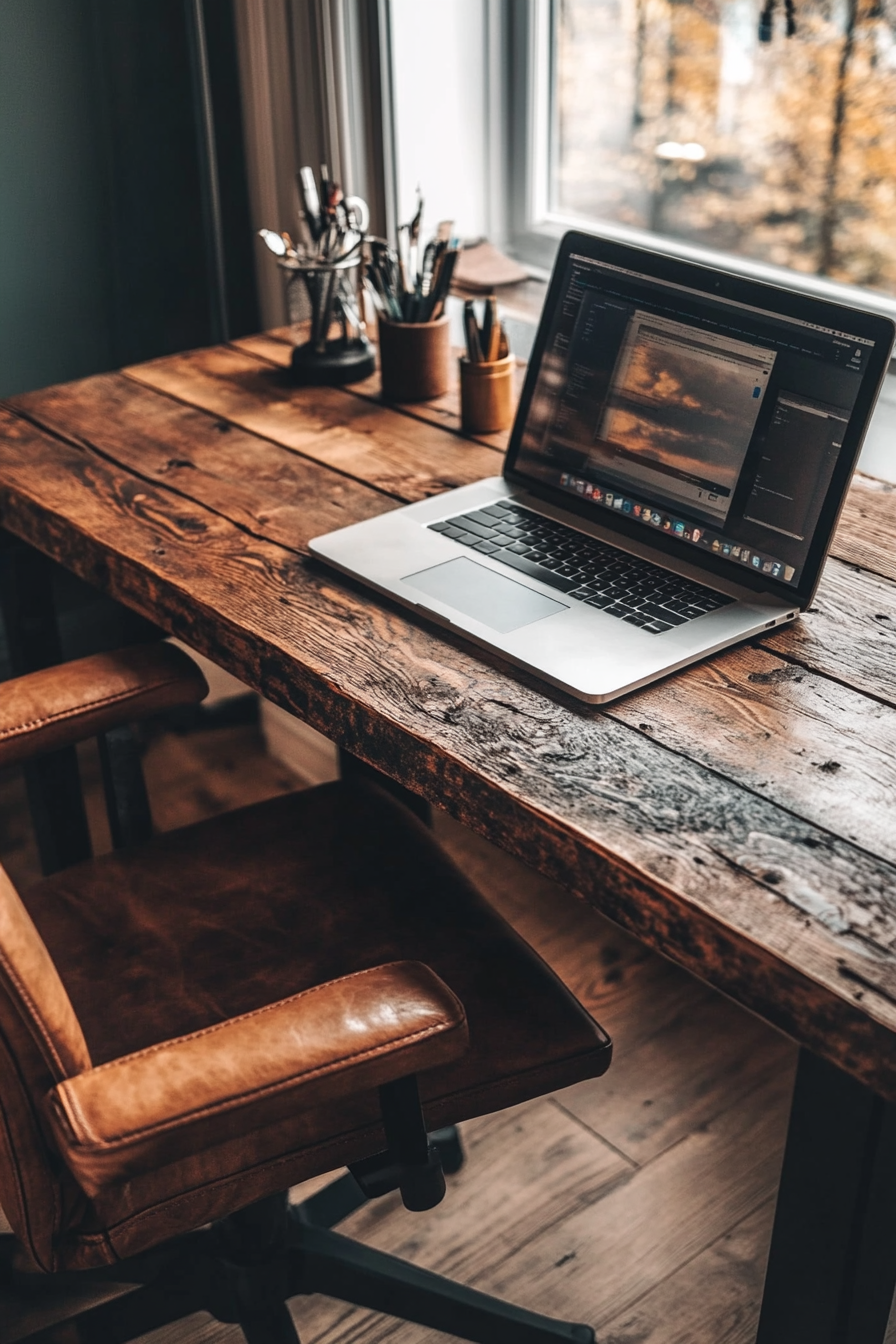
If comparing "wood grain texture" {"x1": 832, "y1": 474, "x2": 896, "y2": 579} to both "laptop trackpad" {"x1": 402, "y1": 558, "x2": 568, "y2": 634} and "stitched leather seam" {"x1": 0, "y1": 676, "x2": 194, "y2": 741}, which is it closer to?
"laptop trackpad" {"x1": 402, "y1": 558, "x2": 568, "y2": 634}

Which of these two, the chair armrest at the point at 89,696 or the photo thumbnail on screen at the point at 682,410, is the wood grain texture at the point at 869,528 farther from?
the chair armrest at the point at 89,696

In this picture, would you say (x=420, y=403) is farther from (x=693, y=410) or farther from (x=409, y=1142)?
(x=409, y=1142)

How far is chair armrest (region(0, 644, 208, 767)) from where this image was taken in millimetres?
1181

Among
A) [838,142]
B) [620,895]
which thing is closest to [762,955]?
[620,895]

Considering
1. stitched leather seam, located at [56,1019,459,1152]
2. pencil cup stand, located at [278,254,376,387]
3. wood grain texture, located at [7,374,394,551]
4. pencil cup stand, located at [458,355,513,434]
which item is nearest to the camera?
stitched leather seam, located at [56,1019,459,1152]

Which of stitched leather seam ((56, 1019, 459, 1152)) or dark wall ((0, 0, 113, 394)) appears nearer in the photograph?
stitched leather seam ((56, 1019, 459, 1152))

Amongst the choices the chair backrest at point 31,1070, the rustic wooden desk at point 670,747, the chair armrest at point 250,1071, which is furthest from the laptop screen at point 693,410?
the chair backrest at point 31,1070

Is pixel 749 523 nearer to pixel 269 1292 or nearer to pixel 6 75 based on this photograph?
pixel 269 1292

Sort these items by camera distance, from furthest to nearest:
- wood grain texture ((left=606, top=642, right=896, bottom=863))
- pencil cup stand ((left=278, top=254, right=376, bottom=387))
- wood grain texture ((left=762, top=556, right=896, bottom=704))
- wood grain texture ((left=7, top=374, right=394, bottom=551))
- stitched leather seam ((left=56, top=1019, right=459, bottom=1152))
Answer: pencil cup stand ((left=278, top=254, right=376, bottom=387)), wood grain texture ((left=7, top=374, right=394, bottom=551)), wood grain texture ((left=762, top=556, right=896, bottom=704)), wood grain texture ((left=606, top=642, right=896, bottom=863)), stitched leather seam ((left=56, top=1019, right=459, bottom=1152))

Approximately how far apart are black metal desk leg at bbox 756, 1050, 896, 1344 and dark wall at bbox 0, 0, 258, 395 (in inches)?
69.8

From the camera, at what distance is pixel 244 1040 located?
2.80 feet

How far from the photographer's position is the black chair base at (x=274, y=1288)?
1.23 meters

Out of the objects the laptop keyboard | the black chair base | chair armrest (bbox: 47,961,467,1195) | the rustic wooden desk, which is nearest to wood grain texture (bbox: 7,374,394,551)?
the rustic wooden desk

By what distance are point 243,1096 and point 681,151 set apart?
1633 mm
